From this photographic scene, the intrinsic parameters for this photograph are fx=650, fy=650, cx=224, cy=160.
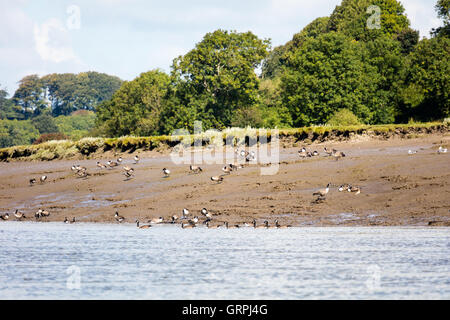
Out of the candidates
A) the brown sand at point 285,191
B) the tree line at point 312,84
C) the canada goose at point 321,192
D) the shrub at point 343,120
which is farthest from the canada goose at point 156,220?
the tree line at point 312,84

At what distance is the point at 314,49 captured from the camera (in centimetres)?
7400

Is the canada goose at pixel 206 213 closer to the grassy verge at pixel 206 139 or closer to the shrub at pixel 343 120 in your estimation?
the grassy verge at pixel 206 139

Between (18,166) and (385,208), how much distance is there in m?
35.7

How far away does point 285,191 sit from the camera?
29625 mm

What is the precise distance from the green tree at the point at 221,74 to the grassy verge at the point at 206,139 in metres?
25.1

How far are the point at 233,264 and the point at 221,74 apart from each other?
62.5 meters

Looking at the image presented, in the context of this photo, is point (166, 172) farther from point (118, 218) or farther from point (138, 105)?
point (138, 105)

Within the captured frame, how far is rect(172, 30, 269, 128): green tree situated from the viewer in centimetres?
7781

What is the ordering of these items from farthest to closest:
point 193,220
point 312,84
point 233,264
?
point 312,84 → point 193,220 → point 233,264

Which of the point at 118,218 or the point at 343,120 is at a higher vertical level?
the point at 343,120

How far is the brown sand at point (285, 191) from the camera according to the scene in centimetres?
2516

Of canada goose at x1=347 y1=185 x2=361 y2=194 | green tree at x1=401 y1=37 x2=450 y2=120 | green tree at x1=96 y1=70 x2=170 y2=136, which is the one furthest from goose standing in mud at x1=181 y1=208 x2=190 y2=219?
green tree at x1=96 y1=70 x2=170 y2=136

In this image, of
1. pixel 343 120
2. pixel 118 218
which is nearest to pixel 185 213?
pixel 118 218

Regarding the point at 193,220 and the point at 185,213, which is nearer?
the point at 193,220
